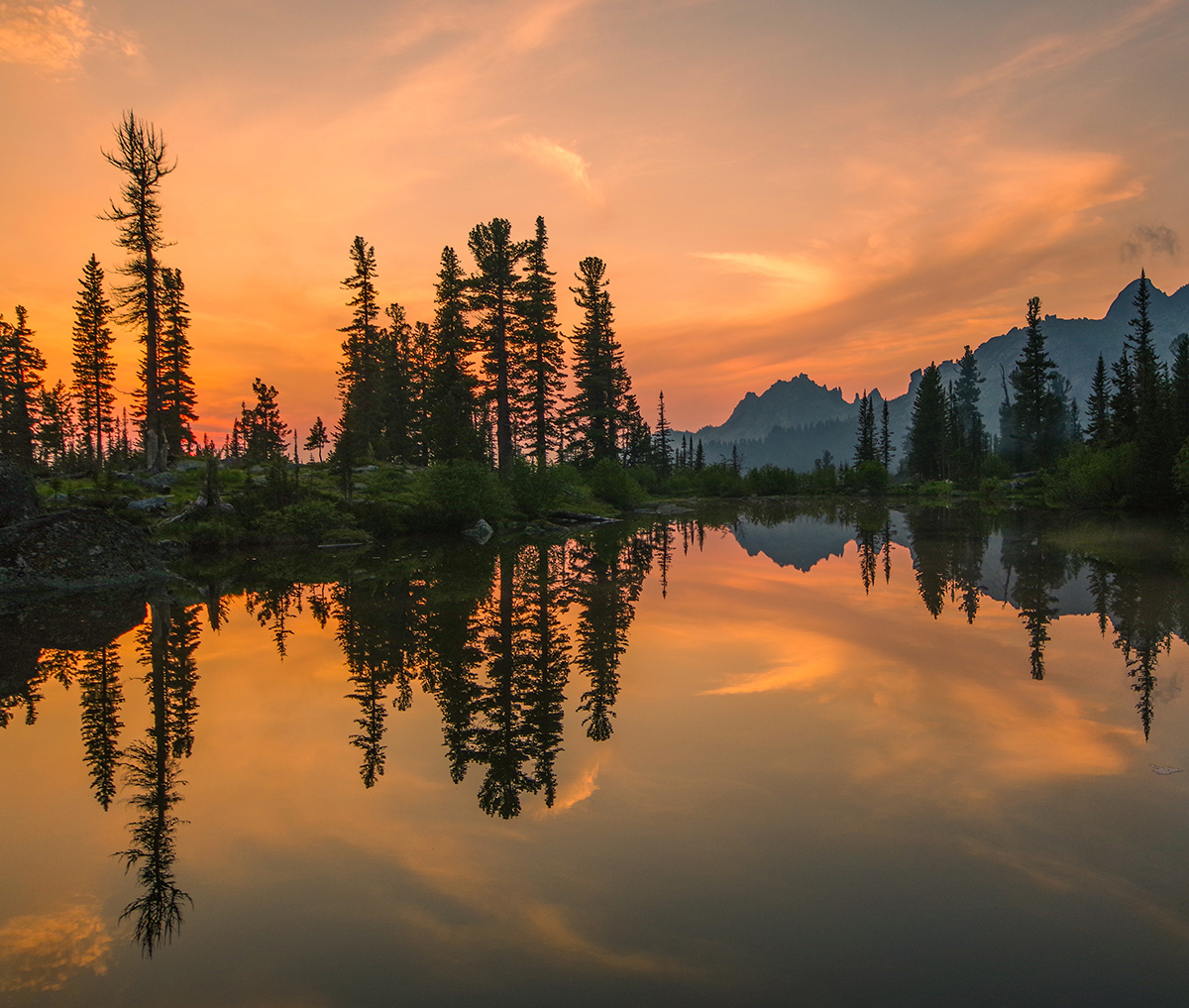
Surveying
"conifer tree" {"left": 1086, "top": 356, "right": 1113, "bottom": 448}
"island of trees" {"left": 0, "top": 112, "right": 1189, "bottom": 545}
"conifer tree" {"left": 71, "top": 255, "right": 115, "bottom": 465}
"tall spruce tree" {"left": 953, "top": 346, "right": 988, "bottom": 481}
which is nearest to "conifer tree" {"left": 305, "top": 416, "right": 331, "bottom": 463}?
"island of trees" {"left": 0, "top": 112, "right": 1189, "bottom": 545}

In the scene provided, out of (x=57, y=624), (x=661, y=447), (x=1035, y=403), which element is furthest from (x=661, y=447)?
(x=57, y=624)

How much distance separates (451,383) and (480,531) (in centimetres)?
2454

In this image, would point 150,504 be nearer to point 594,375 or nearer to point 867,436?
point 594,375

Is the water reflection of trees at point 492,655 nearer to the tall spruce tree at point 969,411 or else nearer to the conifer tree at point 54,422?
the conifer tree at point 54,422

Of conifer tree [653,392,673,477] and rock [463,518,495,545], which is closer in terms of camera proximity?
rock [463,518,495,545]

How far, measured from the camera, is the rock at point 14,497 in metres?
16.5

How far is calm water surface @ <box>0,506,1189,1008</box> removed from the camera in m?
3.24

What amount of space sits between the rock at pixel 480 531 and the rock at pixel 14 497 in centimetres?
1431

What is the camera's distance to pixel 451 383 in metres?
50.1

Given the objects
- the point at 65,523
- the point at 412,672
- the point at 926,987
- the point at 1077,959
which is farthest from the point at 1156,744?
the point at 65,523

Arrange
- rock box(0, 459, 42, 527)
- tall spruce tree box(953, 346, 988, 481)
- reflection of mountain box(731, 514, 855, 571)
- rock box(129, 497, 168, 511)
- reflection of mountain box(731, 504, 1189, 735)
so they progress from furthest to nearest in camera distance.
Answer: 1. tall spruce tree box(953, 346, 988, 481)
2. rock box(129, 497, 168, 511)
3. reflection of mountain box(731, 514, 855, 571)
4. rock box(0, 459, 42, 527)
5. reflection of mountain box(731, 504, 1189, 735)

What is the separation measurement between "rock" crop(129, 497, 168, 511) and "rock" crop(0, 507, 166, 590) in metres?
9.44

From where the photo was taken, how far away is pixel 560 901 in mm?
3738

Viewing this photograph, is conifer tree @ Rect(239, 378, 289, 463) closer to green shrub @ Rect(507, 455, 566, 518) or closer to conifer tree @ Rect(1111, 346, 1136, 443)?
green shrub @ Rect(507, 455, 566, 518)
